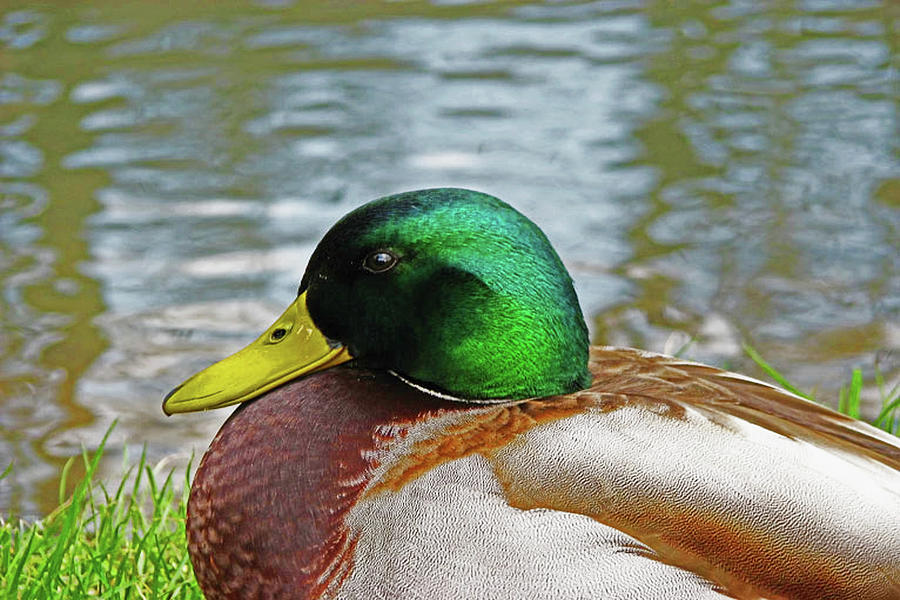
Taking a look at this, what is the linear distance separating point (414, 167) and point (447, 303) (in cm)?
403

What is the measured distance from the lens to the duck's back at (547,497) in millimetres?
2062

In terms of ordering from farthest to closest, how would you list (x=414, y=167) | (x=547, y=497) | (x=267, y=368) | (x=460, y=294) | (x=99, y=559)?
(x=414, y=167)
(x=99, y=559)
(x=267, y=368)
(x=460, y=294)
(x=547, y=497)

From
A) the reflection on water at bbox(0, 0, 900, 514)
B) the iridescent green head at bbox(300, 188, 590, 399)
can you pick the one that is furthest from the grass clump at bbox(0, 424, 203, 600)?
the reflection on water at bbox(0, 0, 900, 514)

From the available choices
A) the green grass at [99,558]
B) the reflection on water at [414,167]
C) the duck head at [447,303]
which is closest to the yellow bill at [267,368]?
the duck head at [447,303]

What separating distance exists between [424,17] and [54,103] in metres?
2.58

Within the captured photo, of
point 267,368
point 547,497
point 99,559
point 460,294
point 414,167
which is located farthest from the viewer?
point 414,167

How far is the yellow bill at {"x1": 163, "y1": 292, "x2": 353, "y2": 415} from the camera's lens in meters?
2.48

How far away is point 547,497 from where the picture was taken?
2.12m

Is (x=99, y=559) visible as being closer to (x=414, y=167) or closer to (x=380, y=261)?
(x=380, y=261)

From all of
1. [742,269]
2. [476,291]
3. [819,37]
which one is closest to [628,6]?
[819,37]

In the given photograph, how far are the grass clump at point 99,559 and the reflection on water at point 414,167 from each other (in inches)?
40.0

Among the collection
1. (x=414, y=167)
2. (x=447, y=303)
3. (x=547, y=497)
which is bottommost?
(x=414, y=167)

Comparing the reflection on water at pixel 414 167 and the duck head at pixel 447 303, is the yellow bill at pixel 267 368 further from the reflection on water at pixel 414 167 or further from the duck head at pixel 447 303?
the reflection on water at pixel 414 167

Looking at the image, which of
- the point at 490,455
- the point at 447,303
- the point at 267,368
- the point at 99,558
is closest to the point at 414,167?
the point at 99,558
